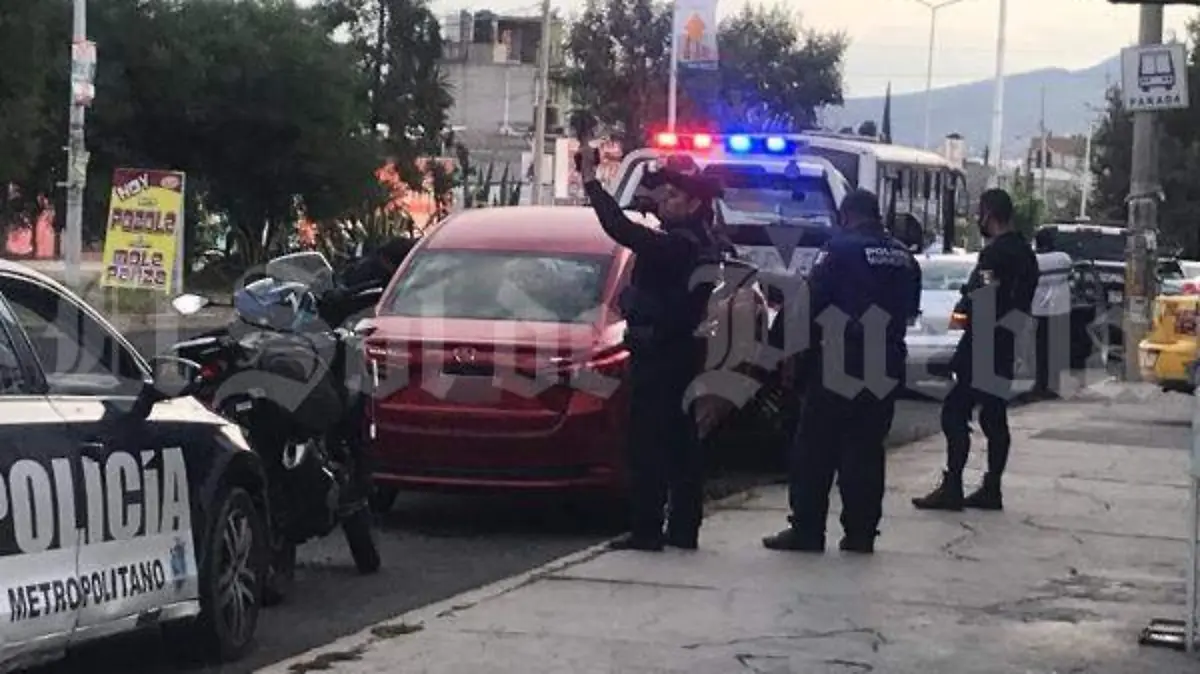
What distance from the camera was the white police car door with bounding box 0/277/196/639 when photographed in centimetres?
634

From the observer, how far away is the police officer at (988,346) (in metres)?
11.5

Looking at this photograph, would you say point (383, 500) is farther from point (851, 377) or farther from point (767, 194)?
point (767, 194)

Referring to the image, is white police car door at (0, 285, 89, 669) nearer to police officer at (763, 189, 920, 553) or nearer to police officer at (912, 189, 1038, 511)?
police officer at (763, 189, 920, 553)

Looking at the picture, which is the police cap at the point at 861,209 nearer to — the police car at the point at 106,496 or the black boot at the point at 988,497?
the black boot at the point at 988,497

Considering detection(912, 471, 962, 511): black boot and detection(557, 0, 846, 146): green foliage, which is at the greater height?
detection(557, 0, 846, 146): green foliage

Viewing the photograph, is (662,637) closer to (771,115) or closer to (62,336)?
(62,336)

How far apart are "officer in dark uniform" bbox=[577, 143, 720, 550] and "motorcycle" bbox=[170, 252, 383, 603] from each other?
130 cm

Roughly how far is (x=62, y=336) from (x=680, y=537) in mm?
3814

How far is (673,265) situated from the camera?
9328mm

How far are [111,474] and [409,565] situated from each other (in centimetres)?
340

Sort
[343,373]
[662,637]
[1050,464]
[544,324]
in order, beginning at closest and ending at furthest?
[662,637] → [343,373] → [544,324] → [1050,464]

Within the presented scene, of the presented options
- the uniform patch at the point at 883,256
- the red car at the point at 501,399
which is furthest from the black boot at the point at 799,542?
the uniform patch at the point at 883,256

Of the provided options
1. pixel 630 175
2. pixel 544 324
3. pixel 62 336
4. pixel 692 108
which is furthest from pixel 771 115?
pixel 62 336

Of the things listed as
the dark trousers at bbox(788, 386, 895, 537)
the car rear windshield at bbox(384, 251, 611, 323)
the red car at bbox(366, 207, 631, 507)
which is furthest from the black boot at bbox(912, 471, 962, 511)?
the car rear windshield at bbox(384, 251, 611, 323)
